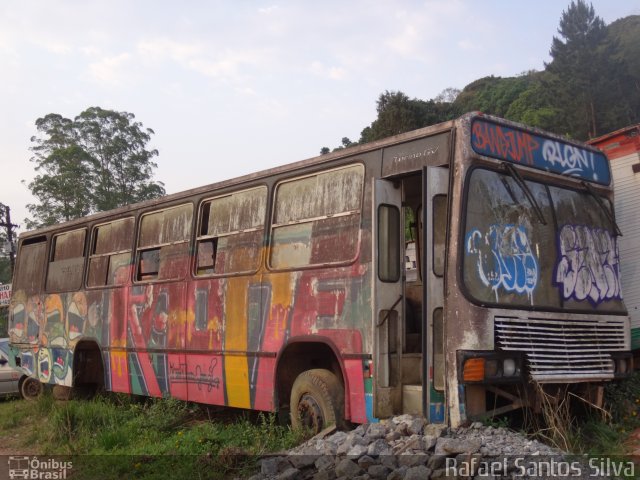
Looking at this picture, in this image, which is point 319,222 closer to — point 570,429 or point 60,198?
point 570,429

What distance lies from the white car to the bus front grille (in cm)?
1055

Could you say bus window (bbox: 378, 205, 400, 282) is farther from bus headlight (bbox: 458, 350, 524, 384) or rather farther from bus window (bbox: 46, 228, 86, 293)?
bus window (bbox: 46, 228, 86, 293)

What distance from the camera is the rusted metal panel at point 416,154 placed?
588 centimetres

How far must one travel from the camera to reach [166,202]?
931 cm

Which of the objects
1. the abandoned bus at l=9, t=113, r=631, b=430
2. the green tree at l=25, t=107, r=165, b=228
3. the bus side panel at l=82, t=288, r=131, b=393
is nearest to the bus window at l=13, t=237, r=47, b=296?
the bus side panel at l=82, t=288, r=131, b=393

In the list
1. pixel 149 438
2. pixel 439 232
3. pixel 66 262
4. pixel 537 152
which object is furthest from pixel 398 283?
pixel 66 262

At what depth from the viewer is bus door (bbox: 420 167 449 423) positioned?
5555 mm

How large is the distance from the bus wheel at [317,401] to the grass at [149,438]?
0.18 m

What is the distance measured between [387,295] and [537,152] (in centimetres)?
198

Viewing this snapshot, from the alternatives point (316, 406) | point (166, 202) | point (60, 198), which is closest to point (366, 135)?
point (60, 198)

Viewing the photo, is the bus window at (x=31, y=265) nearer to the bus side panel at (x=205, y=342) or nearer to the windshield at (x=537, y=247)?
the bus side panel at (x=205, y=342)

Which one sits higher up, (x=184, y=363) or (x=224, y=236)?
(x=224, y=236)

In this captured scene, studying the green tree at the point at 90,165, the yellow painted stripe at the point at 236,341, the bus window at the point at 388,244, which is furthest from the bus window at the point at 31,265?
the green tree at the point at 90,165

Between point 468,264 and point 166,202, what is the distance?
5.09 m
